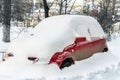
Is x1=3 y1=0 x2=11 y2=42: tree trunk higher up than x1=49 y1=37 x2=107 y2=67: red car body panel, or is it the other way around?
x1=49 y1=37 x2=107 y2=67: red car body panel

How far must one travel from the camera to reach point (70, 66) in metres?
10.3

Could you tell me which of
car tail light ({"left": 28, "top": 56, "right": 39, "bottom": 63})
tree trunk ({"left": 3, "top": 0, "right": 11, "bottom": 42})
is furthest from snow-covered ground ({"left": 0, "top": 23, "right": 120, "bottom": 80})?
tree trunk ({"left": 3, "top": 0, "right": 11, "bottom": 42})

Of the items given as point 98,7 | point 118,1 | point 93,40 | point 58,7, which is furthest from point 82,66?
point 118,1

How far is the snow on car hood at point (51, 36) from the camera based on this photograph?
9.99 metres

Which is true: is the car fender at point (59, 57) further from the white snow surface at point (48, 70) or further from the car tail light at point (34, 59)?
the car tail light at point (34, 59)

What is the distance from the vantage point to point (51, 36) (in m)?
10.5

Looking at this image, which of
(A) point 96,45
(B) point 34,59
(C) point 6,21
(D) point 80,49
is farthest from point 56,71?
(C) point 6,21

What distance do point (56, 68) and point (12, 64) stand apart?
1243 mm

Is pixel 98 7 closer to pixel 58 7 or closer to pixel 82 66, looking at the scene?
pixel 58 7

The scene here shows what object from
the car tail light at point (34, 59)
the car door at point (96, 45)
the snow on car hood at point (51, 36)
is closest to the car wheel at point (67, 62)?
the snow on car hood at point (51, 36)

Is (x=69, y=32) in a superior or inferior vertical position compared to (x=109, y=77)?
superior

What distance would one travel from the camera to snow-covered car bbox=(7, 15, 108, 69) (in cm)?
996

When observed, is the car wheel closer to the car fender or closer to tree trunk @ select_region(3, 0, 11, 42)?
the car fender

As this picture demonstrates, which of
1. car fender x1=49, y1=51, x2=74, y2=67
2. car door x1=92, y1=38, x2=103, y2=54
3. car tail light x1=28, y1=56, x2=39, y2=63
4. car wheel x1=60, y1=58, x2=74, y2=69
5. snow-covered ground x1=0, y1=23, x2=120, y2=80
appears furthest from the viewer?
car door x1=92, y1=38, x2=103, y2=54
